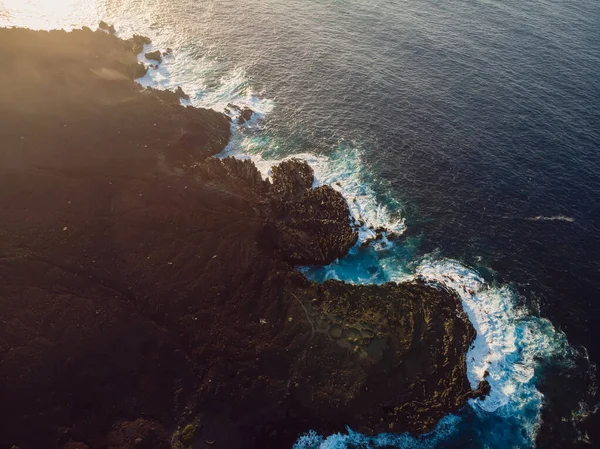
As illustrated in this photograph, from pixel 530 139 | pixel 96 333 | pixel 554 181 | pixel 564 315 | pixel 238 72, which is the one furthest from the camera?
pixel 238 72

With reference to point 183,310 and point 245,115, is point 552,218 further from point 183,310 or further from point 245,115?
point 245,115

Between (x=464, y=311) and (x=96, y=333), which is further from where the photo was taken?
(x=464, y=311)

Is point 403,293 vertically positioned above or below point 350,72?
below

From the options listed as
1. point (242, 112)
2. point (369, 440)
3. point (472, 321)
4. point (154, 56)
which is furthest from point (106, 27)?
point (369, 440)

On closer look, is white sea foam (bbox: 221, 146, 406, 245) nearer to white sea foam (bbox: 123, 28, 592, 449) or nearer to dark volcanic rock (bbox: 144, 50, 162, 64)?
white sea foam (bbox: 123, 28, 592, 449)

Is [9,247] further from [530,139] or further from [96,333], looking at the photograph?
[530,139]

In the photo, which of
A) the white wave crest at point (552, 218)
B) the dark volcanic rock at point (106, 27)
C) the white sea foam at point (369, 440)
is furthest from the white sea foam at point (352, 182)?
the dark volcanic rock at point (106, 27)

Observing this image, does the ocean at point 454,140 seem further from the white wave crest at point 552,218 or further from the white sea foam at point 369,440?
the white wave crest at point 552,218

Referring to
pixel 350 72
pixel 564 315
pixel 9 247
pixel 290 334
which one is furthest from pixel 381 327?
pixel 350 72
